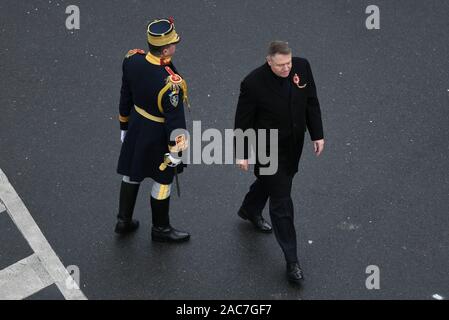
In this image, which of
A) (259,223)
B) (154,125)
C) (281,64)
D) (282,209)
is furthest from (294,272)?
(281,64)

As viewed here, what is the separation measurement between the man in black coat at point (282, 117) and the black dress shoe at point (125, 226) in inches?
52.0

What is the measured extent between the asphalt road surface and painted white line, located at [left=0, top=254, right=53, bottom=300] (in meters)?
0.09

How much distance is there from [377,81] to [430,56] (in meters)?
0.77

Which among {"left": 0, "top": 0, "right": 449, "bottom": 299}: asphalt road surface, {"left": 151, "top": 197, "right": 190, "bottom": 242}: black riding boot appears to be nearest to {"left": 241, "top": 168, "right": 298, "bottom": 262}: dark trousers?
{"left": 0, "top": 0, "right": 449, "bottom": 299}: asphalt road surface

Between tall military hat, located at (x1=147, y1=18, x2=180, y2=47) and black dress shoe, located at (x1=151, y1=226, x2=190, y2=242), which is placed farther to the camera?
black dress shoe, located at (x1=151, y1=226, x2=190, y2=242)

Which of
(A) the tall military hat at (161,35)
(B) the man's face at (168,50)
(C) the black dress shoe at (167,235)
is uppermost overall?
(A) the tall military hat at (161,35)

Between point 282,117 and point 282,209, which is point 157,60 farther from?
point 282,209

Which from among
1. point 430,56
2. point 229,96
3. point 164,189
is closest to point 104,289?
point 164,189

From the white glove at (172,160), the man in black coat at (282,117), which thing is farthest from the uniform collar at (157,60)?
the white glove at (172,160)

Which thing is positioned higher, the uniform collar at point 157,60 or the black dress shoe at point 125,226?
the uniform collar at point 157,60

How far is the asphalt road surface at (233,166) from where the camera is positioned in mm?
7972

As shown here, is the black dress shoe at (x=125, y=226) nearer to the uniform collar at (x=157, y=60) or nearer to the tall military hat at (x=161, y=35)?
the uniform collar at (x=157, y=60)

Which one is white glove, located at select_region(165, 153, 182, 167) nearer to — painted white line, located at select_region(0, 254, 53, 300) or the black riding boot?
the black riding boot

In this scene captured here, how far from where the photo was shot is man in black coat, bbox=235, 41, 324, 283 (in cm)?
734
